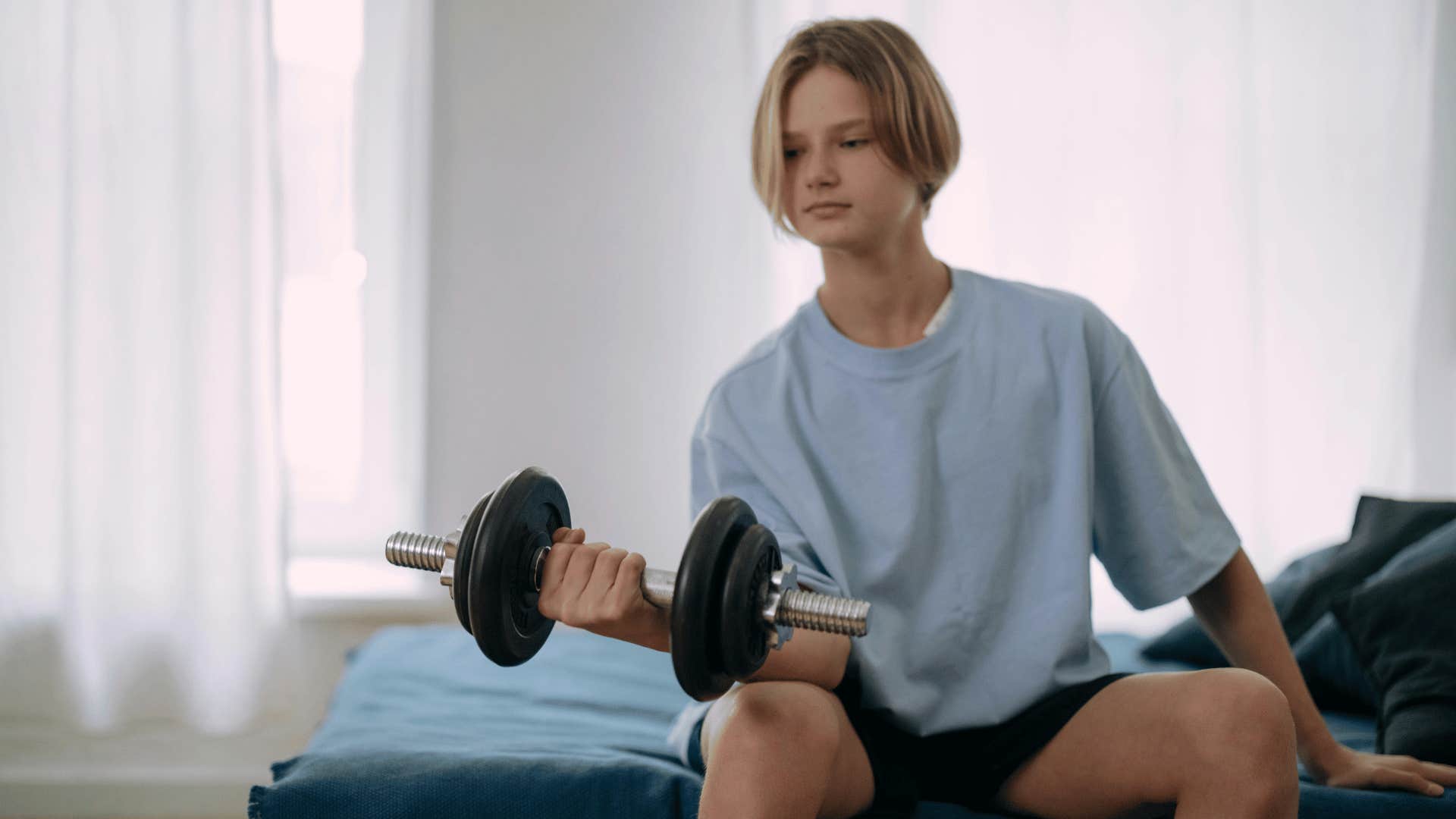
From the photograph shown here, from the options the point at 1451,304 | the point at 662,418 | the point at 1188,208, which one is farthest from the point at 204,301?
the point at 1451,304

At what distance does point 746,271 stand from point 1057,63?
779 mm

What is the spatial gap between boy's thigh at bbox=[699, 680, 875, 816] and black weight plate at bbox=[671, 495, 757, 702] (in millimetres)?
84

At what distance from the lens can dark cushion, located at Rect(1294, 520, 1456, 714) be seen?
1.62 metres

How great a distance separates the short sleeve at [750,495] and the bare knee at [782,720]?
146 millimetres

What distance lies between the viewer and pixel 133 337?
241 centimetres

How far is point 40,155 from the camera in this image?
2.40 metres

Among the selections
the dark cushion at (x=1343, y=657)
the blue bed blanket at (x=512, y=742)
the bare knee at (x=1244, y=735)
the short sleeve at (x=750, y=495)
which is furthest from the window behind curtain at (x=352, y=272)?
the bare knee at (x=1244, y=735)

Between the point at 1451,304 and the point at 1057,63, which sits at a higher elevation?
the point at 1057,63

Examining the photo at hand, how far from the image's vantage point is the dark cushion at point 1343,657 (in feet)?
5.31

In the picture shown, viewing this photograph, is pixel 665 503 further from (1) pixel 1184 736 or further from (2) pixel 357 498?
(1) pixel 1184 736

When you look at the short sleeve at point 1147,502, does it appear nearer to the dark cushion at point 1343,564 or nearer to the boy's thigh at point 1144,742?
the boy's thigh at point 1144,742

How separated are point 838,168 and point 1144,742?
24.3 inches

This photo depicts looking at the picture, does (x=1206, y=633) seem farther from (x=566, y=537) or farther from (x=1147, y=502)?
(x=566, y=537)

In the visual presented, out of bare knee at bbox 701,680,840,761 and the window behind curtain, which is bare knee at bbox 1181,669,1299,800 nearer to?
bare knee at bbox 701,680,840,761
